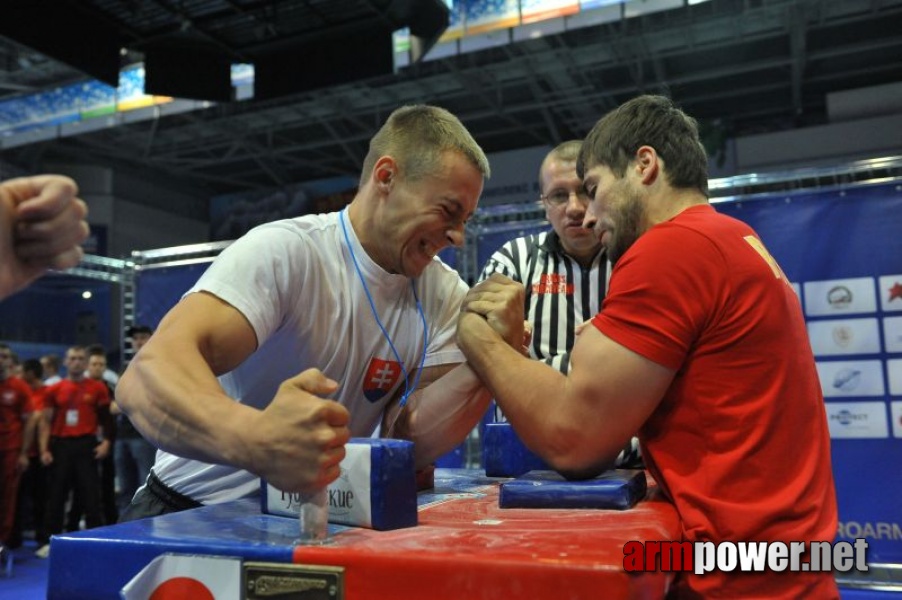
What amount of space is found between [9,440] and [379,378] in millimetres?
6079

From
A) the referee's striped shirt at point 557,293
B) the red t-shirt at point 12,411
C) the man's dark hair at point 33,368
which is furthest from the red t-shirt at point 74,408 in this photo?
the referee's striped shirt at point 557,293

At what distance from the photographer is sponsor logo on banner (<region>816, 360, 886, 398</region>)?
12.9ft

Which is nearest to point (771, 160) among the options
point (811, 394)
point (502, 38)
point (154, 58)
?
point (502, 38)

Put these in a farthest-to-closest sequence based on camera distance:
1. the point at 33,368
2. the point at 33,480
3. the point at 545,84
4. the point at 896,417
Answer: the point at 545,84, the point at 33,368, the point at 33,480, the point at 896,417

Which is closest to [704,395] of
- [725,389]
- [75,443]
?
[725,389]

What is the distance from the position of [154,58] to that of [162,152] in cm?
1023

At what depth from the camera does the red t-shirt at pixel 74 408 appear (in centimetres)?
657

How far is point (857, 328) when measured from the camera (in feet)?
13.1

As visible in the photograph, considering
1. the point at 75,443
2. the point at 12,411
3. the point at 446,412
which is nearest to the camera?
the point at 446,412

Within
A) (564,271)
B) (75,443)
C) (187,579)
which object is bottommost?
(75,443)

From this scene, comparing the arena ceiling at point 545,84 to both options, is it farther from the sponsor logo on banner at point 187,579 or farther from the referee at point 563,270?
the sponsor logo on banner at point 187,579

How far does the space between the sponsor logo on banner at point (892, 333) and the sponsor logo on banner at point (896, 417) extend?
301mm

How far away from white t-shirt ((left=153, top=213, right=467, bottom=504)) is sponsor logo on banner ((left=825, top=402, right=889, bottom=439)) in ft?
10.3

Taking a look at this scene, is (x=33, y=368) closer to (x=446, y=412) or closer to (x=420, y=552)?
(x=446, y=412)
